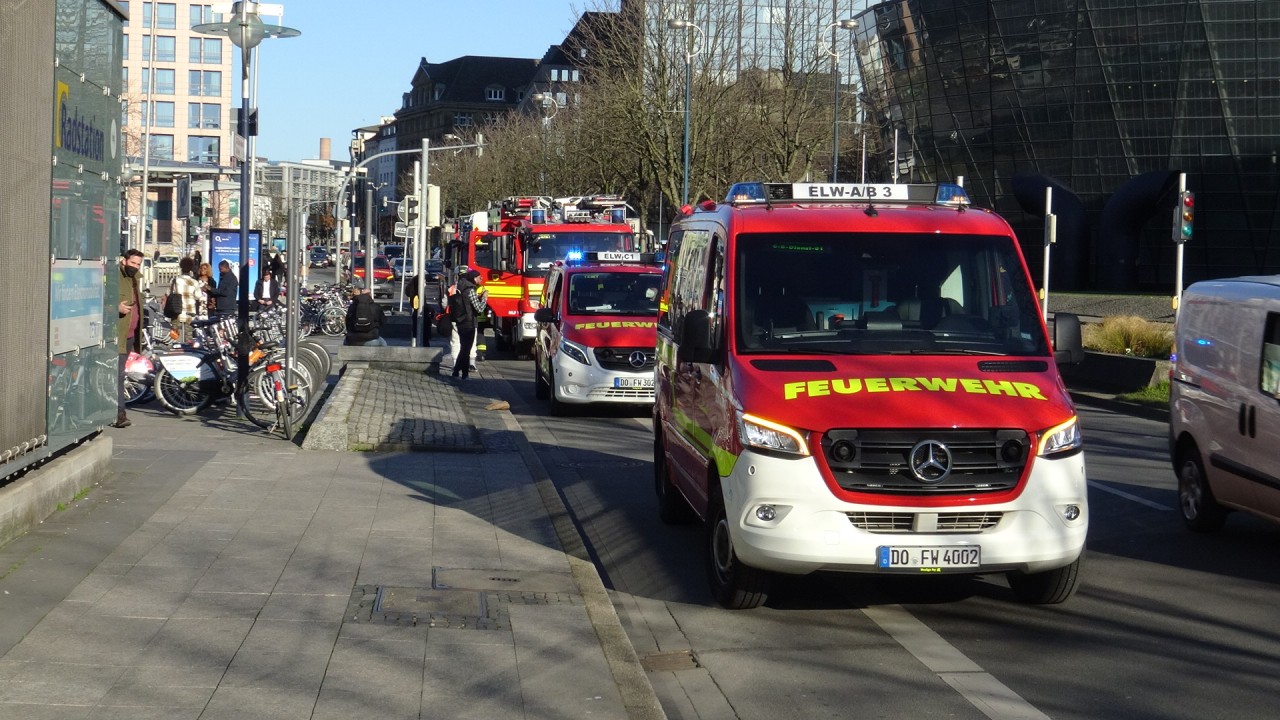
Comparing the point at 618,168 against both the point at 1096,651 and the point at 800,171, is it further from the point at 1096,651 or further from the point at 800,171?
the point at 1096,651

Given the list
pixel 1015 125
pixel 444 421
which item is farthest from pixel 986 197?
pixel 444 421

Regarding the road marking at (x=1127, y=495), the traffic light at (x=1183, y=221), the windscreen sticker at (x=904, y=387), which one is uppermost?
the traffic light at (x=1183, y=221)

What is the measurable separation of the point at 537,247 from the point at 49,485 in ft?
73.8

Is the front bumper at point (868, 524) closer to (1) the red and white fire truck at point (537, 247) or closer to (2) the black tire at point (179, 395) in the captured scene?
(2) the black tire at point (179, 395)

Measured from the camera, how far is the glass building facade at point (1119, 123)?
5309cm

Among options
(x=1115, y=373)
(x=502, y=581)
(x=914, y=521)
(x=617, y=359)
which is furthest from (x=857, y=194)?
(x=1115, y=373)

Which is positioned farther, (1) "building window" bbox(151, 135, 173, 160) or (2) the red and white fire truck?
(1) "building window" bbox(151, 135, 173, 160)

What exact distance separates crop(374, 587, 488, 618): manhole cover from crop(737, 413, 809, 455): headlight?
5.26ft

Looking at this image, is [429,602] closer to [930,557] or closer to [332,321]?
[930,557]

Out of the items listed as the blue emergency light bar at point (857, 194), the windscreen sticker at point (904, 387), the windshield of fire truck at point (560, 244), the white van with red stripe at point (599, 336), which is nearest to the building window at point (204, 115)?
the windshield of fire truck at point (560, 244)

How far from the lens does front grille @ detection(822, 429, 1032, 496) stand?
23.7 feet

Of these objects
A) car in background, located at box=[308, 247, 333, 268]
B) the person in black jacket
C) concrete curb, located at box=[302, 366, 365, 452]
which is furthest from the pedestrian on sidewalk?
car in background, located at box=[308, 247, 333, 268]

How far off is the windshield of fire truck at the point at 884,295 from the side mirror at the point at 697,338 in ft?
0.68

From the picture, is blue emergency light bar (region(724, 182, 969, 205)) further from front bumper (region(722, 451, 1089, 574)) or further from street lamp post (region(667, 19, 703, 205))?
street lamp post (region(667, 19, 703, 205))
